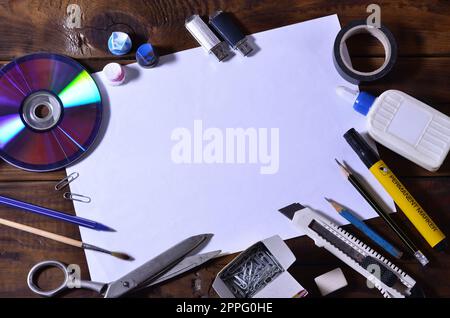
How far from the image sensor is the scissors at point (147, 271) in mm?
842

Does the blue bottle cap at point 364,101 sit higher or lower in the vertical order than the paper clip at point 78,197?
lower

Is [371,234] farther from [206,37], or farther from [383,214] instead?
[206,37]

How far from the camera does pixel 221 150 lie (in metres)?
0.89

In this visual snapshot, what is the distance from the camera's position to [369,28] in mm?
889

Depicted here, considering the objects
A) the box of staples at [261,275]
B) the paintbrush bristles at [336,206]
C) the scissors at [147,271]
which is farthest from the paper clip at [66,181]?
the paintbrush bristles at [336,206]

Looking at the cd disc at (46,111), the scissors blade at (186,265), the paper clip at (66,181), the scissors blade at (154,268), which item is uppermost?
the cd disc at (46,111)

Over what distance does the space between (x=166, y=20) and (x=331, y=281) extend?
488 mm

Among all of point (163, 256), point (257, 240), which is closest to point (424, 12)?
point (257, 240)

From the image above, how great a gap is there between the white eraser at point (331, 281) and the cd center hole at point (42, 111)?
0.49m

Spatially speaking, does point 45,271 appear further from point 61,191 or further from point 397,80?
point 397,80

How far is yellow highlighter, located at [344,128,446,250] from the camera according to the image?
0.86m

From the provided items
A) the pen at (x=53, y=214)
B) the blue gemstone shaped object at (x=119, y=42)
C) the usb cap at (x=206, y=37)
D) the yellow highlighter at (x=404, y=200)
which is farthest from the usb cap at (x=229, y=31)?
the pen at (x=53, y=214)

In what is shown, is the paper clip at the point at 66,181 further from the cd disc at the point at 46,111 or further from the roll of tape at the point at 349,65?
the roll of tape at the point at 349,65

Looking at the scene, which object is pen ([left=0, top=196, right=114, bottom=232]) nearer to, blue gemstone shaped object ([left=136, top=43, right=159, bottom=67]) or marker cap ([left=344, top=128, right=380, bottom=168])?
blue gemstone shaped object ([left=136, top=43, right=159, bottom=67])
